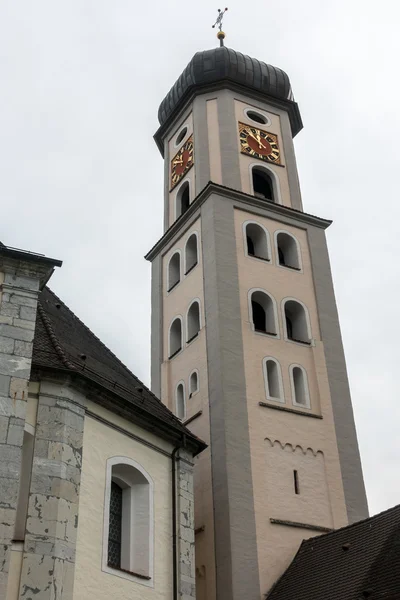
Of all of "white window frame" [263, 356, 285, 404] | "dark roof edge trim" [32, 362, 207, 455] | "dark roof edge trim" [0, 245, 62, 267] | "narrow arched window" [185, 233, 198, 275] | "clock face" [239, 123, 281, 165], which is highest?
"clock face" [239, 123, 281, 165]

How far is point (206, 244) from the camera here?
24.5m

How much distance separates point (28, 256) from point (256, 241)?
43.8 feet

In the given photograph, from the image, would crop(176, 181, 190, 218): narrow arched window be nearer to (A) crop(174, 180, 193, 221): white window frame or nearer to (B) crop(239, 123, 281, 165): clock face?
(A) crop(174, 180, 193, 221): white window frame

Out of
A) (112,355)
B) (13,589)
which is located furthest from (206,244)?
(13,589)

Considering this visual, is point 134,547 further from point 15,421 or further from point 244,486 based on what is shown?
point 244,486

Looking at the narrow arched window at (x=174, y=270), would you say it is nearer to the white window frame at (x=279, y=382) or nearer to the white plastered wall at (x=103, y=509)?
the white window frame at (x=279, y=382)

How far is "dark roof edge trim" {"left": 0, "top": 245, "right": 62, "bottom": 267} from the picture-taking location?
43.4 feet

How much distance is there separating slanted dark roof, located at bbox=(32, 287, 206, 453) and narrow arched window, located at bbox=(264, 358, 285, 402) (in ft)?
15.2

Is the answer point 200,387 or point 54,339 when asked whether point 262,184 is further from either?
point 54,339

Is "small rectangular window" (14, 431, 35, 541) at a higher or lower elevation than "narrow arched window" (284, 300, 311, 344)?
lower

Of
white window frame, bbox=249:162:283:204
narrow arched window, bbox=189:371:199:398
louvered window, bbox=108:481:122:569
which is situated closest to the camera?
louvered window, bbox=108:481:122:569

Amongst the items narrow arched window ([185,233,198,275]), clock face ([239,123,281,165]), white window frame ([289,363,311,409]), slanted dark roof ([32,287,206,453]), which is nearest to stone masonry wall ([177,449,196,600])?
slanted dark roof ([32,287,206,453])

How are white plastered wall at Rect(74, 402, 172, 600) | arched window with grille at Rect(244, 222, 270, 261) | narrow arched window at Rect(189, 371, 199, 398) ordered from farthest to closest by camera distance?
arched window with grille at Rect(244, 222, 270, 261) → narrow arched window at Rect(189, 371, 199, 398) → white plastered wall at Rect(74, 402, 172, 600)

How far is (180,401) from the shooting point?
2350cm
